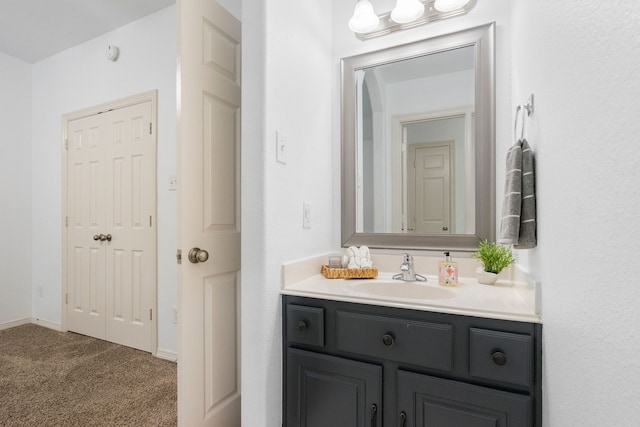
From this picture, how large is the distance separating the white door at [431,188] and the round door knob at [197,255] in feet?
3.47

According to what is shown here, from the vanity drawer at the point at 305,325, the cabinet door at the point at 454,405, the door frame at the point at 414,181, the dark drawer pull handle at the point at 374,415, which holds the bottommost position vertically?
the dark drawer pull handle at the point at 374,415

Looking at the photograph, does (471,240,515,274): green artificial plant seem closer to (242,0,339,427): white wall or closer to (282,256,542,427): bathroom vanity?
(282,256,542,427): bathroom vanity

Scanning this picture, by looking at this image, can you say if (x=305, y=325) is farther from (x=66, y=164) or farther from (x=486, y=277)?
(x=66, y=164)

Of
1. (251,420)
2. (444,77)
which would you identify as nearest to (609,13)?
(444,77)

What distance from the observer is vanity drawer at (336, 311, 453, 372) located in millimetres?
1064

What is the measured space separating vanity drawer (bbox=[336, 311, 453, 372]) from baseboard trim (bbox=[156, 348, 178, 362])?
5.60 feet

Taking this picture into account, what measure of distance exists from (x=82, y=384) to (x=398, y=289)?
2113 mm

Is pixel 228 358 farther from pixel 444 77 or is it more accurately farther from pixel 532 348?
pixel 444 77

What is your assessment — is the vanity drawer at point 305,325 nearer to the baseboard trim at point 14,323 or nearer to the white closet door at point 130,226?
the white closet door at point 130,226

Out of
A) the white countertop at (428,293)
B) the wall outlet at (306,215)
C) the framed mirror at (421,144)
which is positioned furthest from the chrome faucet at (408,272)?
the wall outlet at (306,215)

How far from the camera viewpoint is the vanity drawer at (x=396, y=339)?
106 centimetres

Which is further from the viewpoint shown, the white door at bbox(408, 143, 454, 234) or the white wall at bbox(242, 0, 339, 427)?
the white door at bbox(408, 143, 454, 234)

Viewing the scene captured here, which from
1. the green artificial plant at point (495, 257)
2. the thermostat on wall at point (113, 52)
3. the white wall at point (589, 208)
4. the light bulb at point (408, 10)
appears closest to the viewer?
the white wall at point (589, 208)

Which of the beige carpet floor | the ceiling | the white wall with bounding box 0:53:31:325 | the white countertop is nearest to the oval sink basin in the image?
the white countertop
